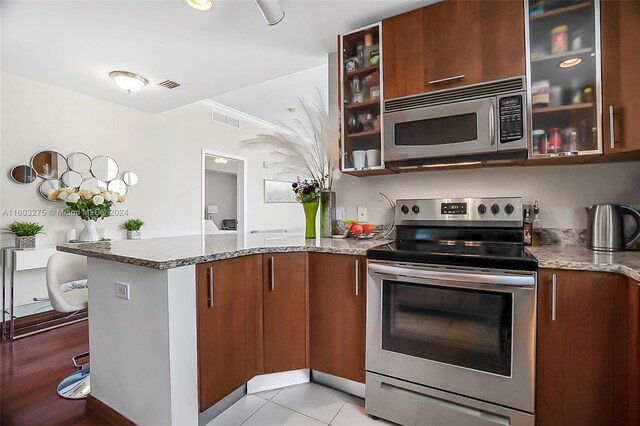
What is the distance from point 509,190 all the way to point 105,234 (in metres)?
4.14

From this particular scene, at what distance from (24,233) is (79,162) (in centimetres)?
96

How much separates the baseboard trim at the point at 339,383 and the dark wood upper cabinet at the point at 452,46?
71.2 inches

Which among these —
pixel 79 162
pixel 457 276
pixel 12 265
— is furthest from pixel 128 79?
pixel 457 276

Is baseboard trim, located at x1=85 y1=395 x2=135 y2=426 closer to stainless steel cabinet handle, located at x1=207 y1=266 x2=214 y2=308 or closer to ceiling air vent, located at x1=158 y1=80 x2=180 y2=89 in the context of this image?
stainless steel cabinet handle, located at x1=207 y1=266 x2=214 y2=308

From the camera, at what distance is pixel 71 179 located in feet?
10.9

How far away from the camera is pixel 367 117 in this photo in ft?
6.97

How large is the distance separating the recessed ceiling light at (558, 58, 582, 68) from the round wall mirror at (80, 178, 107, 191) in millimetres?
4234

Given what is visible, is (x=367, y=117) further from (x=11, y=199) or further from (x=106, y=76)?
(x=11, y=199)

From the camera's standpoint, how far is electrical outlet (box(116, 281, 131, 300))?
4.70ft

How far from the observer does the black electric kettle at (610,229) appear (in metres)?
1.51

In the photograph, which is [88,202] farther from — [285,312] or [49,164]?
[285,312]

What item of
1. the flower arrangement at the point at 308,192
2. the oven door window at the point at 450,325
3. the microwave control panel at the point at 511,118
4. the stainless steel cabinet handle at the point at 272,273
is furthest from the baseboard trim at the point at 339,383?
the microwave control panel at the point at 511,118

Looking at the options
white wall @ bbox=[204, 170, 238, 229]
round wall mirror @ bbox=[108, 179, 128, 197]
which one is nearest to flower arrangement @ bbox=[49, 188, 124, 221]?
round wall mirror @ bbox=[108, 179, 128, 197]

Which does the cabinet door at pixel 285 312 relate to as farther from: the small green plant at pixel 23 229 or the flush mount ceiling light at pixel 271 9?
the small green plant at pixel 23 229
